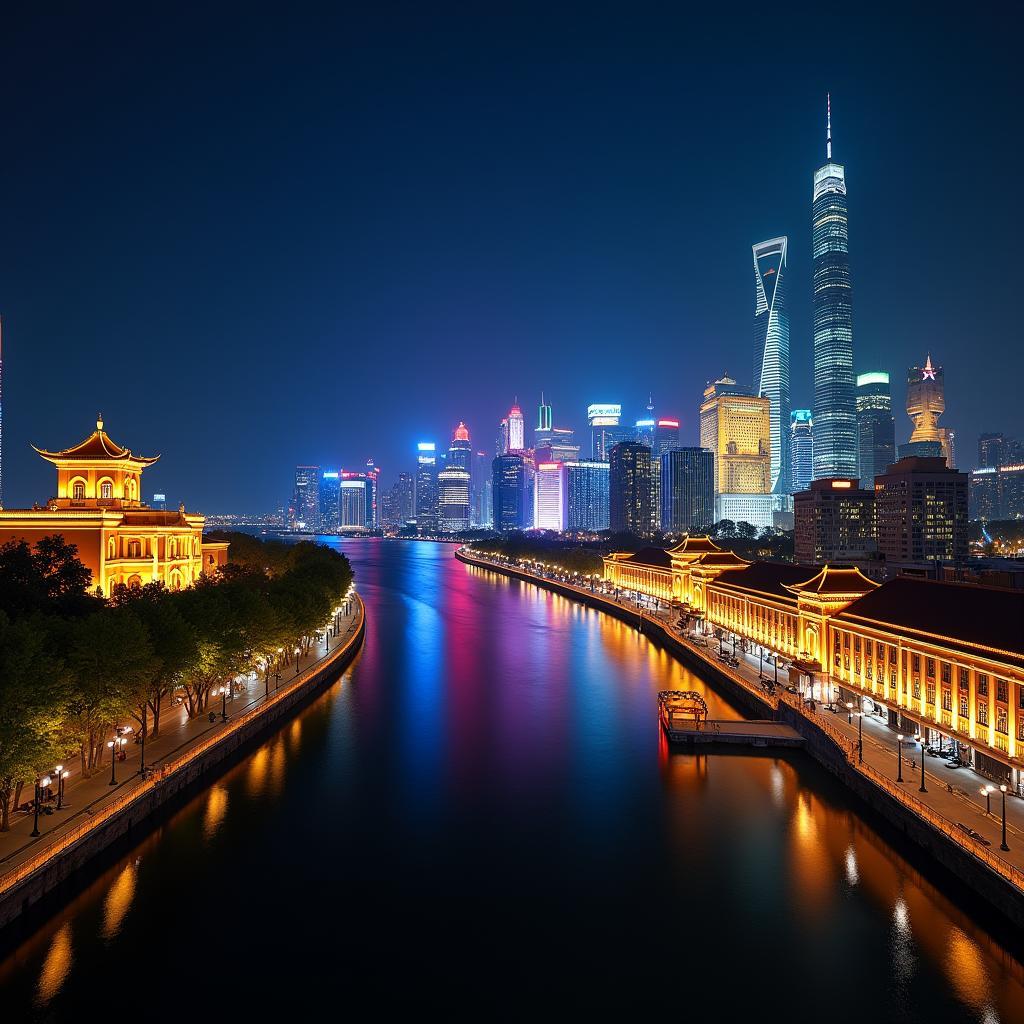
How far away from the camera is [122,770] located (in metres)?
29.4

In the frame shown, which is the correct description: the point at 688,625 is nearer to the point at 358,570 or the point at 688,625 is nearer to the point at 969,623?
the point at 969,623

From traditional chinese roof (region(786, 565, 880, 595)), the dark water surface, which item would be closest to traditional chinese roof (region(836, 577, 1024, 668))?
traditional chinese roof (region(786, 565, 880, 595))

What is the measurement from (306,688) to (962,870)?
36.8 metres

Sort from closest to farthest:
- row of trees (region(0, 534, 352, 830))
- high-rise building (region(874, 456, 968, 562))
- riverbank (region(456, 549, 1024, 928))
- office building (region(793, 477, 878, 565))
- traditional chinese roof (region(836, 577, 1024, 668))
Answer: riverbank (region(456, 549, 1024, 928))
row of trees (region(0, 534, 352, 830))
traditional chinese roof (region(836, 577, 1024, 668))
high-rise building (region(874, 456, 968, 562))
office building (region(793, 477, 878, 565))

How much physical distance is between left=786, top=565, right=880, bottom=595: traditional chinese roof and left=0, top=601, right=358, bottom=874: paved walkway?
114 feet

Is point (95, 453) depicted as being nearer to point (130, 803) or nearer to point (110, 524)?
point (110, 524)

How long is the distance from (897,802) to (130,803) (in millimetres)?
28423

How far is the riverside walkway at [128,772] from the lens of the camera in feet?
73.4

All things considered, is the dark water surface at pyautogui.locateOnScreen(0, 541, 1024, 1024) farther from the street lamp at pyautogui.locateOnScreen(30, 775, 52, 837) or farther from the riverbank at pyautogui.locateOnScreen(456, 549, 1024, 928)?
the street lamp at pyautogui.locateOnScreen(30, 775, 52, 837)

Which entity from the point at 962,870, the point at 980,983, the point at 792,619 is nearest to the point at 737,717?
the point at 792,619

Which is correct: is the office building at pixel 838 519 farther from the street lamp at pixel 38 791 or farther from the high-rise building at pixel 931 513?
the street lamp at pixel 38 791

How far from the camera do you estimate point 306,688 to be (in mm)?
48062

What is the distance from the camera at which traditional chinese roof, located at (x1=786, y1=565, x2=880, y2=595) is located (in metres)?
48.2

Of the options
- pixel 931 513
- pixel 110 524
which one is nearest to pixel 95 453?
pixel 110 524
